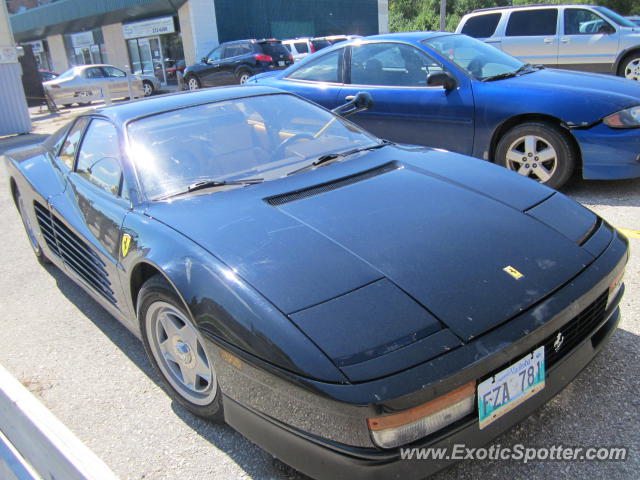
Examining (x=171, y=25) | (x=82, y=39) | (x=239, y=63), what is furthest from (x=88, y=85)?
(x=82, y=39)

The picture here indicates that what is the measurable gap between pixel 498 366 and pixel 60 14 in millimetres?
33316

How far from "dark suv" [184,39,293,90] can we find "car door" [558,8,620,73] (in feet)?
29.5

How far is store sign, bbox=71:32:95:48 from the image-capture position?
2910 cm

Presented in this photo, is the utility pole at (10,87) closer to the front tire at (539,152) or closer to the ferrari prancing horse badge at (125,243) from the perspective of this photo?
the front tire at (539,152)

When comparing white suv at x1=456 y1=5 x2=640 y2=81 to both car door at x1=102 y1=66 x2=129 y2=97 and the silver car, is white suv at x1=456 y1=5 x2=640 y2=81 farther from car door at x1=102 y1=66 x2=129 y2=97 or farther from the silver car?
car door at x1=102 y1=66 x2=129 y2=97

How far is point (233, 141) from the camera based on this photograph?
289cm

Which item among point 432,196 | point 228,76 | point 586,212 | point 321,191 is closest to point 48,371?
point 321,191

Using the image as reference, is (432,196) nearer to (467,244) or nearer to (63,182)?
(467,244)

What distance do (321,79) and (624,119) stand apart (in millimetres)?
2830

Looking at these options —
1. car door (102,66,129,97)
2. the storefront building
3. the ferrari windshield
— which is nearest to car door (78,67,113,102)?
car door (102,66,129,97)

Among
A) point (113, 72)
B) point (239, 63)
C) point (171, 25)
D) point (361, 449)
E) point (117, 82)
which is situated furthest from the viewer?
point (171, 25)

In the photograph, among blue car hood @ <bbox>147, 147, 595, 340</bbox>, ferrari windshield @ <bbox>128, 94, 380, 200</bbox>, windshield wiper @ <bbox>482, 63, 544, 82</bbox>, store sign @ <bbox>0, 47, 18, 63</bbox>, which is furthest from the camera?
store sign @ <bbox>0, 47, 18, 63</bbox>

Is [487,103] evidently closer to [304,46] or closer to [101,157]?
[101,157]

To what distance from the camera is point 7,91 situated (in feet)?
37.4
